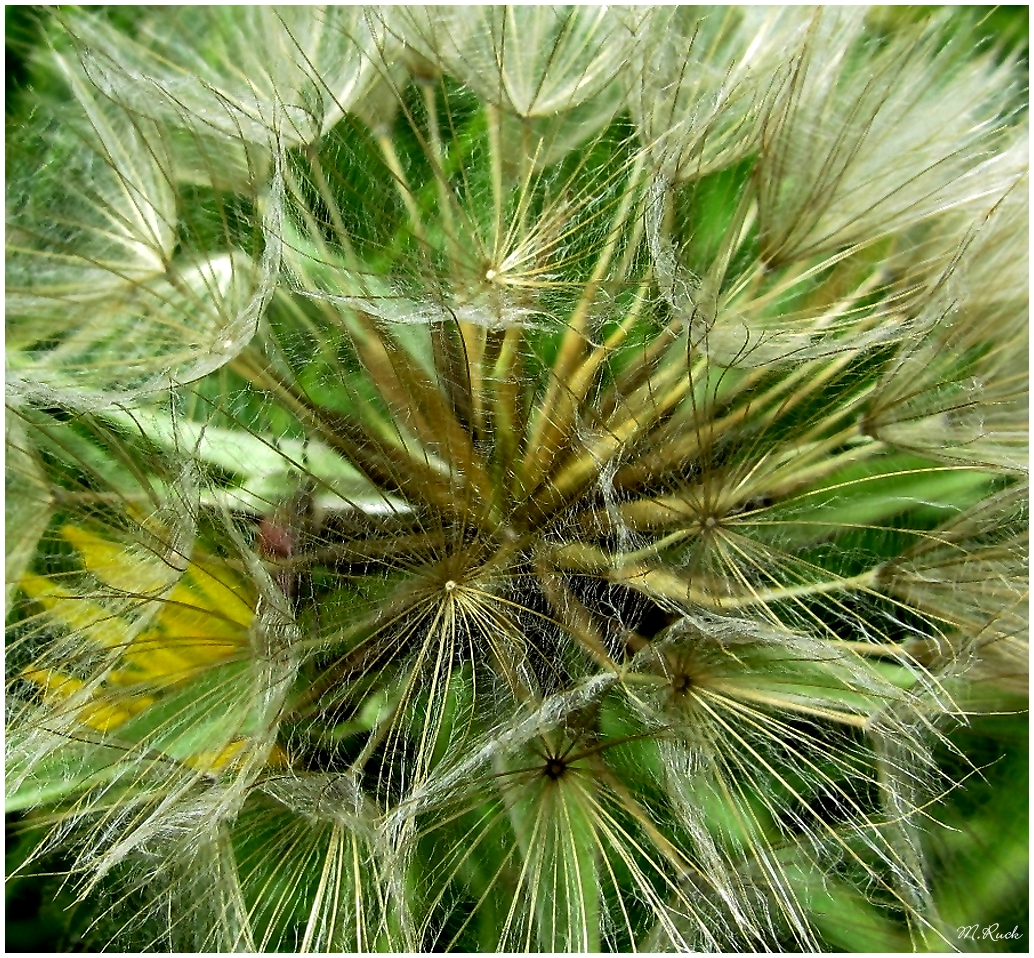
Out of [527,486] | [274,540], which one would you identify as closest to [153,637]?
[274,540]

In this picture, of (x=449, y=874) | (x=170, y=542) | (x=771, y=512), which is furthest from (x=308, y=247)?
(x=449, y=874)

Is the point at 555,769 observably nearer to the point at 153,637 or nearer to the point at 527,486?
the point at 527,486

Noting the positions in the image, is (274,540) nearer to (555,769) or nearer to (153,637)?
(153,637)

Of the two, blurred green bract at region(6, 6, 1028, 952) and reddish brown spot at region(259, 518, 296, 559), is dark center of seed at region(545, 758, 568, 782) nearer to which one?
blurred green bract at region(6, 6, 1028, 952)

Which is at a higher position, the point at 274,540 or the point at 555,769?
the point at 274,540

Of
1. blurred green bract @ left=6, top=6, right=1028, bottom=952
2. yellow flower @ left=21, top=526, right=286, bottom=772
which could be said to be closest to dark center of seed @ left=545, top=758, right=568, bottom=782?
blurred green bract @ left=6, top=6, right=1028, bottom=952

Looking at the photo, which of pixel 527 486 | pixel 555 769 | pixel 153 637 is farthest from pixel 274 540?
pixel 555 769

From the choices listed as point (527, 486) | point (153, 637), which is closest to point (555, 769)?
point (527, 486)

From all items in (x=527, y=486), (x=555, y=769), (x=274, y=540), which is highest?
(x=274, y=540)

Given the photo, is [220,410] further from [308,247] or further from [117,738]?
[117,738]
